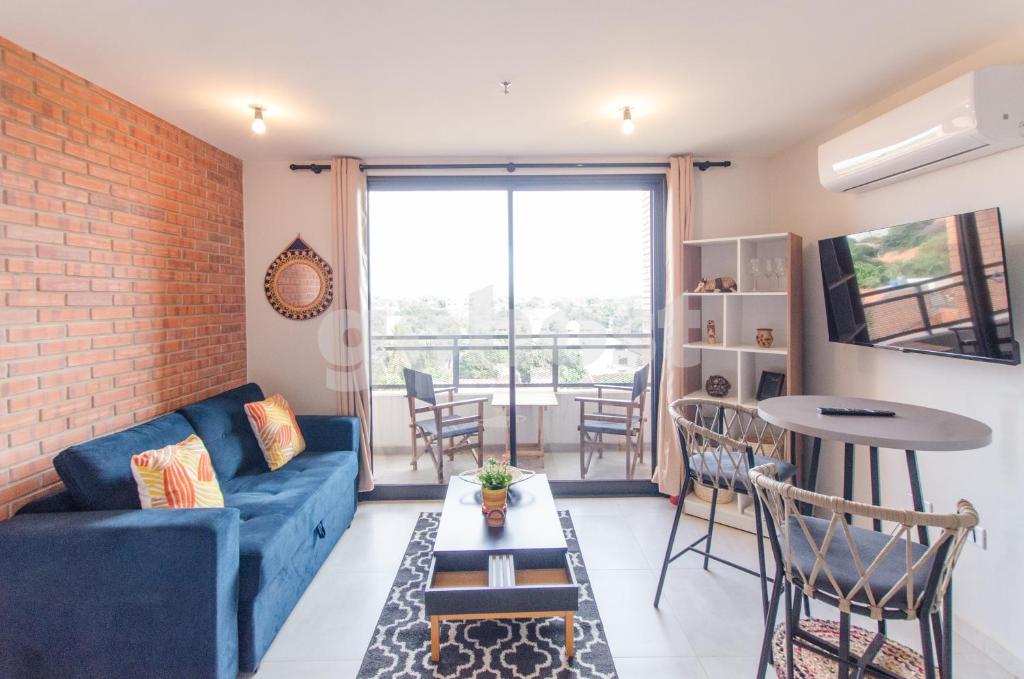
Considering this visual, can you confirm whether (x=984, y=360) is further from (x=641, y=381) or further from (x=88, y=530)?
(x=88, y=530)

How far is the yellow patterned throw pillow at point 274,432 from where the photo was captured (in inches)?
123

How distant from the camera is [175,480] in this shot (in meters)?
2.19

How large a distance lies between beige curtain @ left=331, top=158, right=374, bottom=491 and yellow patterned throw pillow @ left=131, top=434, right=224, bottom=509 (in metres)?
1.34

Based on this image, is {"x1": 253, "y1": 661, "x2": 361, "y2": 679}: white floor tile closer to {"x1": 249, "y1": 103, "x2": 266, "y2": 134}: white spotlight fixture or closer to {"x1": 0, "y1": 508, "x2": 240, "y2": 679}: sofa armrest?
{"x1": 0, "y1": 508, "x2": 240, "y2": 679}: sofa armrest

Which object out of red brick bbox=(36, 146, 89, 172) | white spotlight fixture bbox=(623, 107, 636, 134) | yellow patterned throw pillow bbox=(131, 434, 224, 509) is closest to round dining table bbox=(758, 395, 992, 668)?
white spotlight fixture bbox=(623, 107, 636, 134)

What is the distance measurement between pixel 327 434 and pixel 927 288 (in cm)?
345

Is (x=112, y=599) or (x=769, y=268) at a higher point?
(x=769, y=268)

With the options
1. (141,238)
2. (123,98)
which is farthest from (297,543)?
(123,98)

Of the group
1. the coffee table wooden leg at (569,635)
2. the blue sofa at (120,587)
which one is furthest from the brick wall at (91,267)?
the coffee table wooden leg at (569,635)

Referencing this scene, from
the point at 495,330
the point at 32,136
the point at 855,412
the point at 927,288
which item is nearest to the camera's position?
the point at 855,412

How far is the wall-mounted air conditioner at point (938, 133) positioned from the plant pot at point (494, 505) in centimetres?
244

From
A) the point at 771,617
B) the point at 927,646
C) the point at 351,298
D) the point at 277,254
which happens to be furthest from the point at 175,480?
the point at 927,646

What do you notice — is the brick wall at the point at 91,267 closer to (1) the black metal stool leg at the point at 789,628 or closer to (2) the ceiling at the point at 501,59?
(2) the ceiling at the point at 501,59

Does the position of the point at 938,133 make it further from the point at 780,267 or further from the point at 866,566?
the point at 866,566
